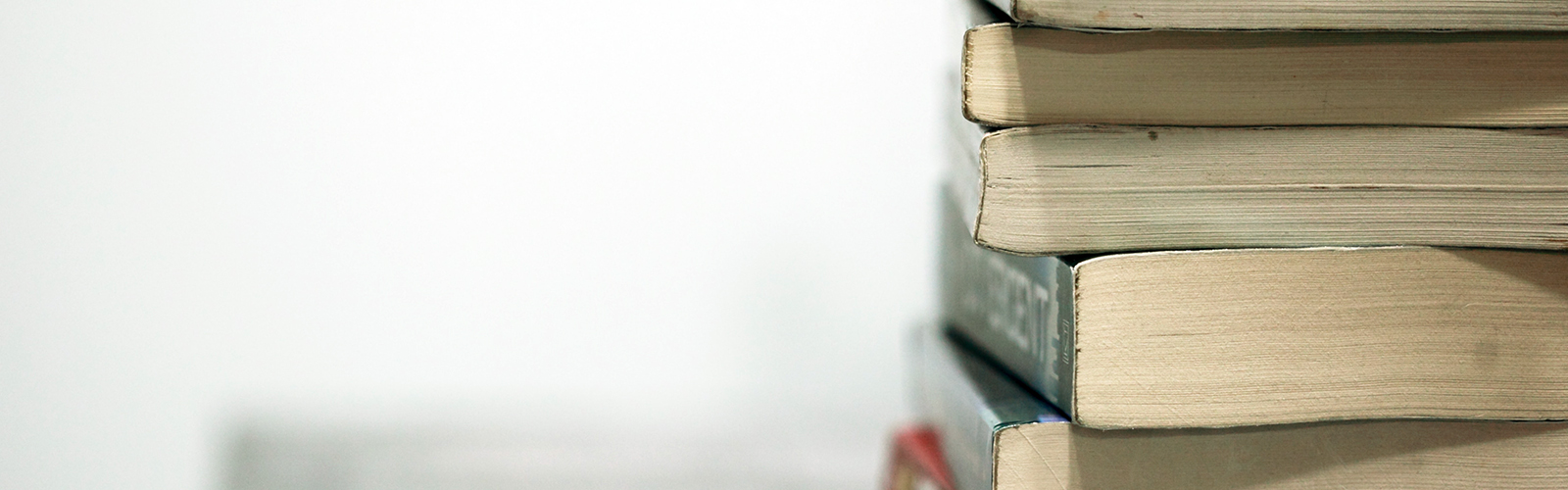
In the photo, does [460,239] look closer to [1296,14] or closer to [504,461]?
[504,461]

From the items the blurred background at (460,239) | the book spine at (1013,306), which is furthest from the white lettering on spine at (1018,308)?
the blurred background at (460,239)

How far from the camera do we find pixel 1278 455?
476 millimetres

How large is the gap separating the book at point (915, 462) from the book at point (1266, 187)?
0.23 m

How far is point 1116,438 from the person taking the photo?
0.47 meters

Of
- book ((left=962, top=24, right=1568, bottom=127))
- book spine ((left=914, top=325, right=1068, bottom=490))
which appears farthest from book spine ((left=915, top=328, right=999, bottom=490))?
book ((left=962, top=24, right=1568, bottom=127))

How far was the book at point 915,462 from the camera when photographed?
26.5 inches

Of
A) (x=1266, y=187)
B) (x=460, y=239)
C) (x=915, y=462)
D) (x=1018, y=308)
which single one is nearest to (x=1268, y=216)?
(x=1266, y=187)

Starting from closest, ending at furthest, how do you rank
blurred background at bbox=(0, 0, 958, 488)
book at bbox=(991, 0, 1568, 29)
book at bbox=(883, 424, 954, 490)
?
book at bbox=(991, 0, 1568, 29) → book at bbox=(883, 424, 954, 490) → blurred background at bbox=(0, 0, 958, 488)

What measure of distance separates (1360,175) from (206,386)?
96cm

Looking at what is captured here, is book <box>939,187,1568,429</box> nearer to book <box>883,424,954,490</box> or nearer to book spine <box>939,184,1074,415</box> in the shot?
book spine <box>939,184,1074,415</box>

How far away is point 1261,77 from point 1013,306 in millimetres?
161

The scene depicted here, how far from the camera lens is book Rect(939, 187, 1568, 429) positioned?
45 centimetres

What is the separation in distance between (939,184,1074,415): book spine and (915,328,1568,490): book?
21 millimetres

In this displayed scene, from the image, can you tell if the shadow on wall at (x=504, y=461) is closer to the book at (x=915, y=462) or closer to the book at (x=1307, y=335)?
the book at (x=915, y=462)
